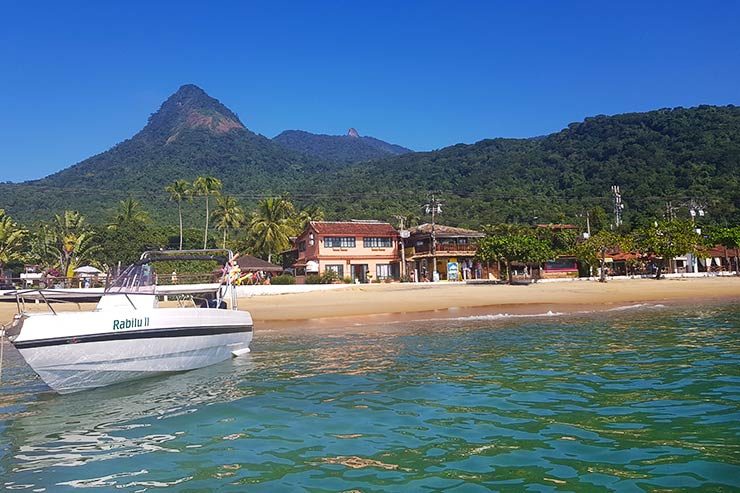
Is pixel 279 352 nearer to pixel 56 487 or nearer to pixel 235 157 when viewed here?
pixel 56 487

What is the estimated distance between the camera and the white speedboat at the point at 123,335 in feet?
33.8

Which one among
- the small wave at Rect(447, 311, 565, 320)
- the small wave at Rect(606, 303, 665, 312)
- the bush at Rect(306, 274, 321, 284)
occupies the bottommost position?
the small wave at Rect(606, 303, 665, 312)

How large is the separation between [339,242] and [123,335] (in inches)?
1806

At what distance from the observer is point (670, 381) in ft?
34.7

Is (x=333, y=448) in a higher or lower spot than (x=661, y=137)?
lower

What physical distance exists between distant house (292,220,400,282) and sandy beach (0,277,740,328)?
1239cm

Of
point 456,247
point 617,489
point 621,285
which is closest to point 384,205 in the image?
point 456,247

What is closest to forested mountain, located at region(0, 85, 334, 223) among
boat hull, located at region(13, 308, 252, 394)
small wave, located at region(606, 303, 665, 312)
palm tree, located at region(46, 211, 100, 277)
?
palm tree, located at region(46, 211, 100, 277)

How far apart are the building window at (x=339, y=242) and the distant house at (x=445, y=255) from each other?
21.1 feet

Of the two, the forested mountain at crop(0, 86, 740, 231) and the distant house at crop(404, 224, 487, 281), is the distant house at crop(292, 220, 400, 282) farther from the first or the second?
the forested mountain at crop(0, 86, 740, 231)

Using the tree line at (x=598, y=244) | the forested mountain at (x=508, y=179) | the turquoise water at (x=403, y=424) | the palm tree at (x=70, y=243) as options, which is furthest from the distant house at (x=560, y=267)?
the palm tree at (x=70, y=243)

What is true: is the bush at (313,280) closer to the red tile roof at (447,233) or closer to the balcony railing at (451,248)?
the balcony railing at (451,248)

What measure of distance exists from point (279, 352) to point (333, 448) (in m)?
10.1

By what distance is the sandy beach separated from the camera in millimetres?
29508
